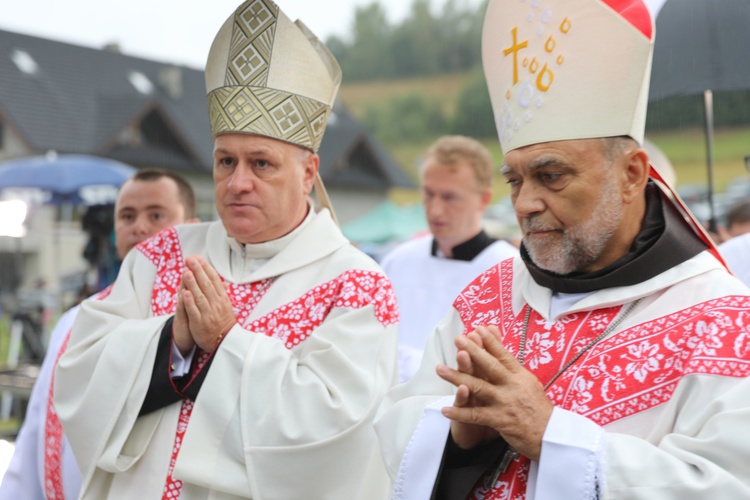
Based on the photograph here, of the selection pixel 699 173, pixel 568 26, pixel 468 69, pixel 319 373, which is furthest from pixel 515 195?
pixel 468 69

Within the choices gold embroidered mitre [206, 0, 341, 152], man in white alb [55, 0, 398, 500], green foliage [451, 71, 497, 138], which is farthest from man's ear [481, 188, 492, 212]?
green foliage [451, 71, 497, 138]

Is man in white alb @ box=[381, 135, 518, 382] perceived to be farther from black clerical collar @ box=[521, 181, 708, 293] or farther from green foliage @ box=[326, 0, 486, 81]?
green foliage @ box=[326, 0, 486, 81]

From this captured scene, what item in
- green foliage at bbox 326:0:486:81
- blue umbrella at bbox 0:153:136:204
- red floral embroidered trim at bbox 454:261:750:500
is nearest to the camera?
red floral embroidered trim at bbox 454:261:750:500

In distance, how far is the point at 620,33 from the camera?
8.33 ft

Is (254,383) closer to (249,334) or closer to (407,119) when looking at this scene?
(249,334)

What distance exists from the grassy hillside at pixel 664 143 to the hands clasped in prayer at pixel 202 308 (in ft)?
11.2

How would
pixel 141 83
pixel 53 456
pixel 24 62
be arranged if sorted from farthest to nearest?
pixel 141 83
pixel 24 62
pixel 53 456

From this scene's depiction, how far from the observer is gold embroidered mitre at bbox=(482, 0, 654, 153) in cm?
255

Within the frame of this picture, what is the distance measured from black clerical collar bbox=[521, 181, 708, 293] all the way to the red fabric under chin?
0.45m

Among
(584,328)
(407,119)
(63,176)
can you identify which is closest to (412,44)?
(407,119)

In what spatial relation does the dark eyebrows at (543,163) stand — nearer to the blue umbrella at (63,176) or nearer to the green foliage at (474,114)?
the blue umbrella at (63,176)

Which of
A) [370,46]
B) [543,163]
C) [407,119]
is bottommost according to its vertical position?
[543,163]

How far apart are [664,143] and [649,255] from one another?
47.8 m

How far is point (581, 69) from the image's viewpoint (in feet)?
8.57
